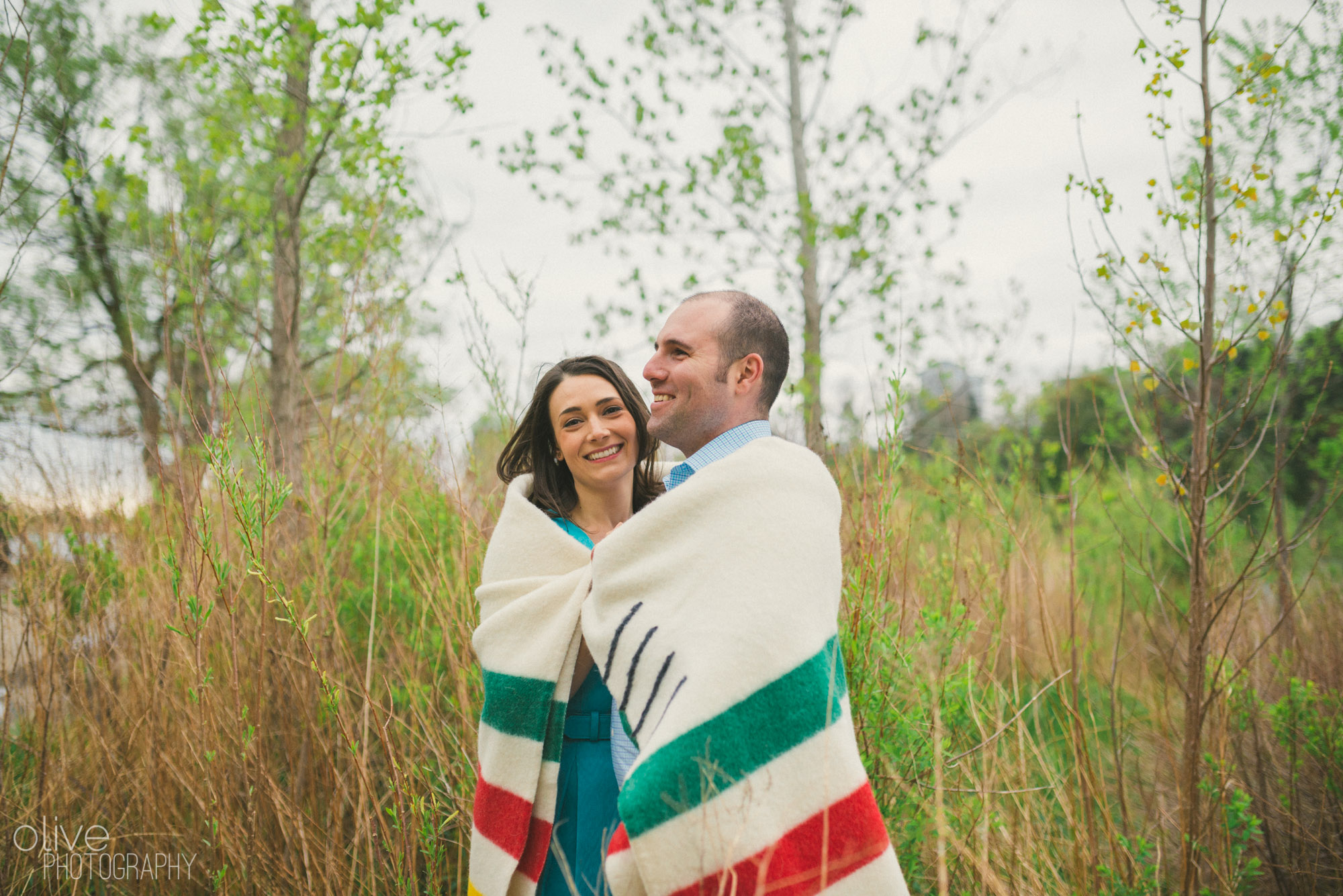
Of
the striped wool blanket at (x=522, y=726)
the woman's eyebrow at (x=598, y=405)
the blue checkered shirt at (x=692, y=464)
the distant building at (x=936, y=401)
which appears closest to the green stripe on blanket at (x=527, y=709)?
the striped wool blanket at (x=522, y=726)

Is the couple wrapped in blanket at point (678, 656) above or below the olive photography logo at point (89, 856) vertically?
above

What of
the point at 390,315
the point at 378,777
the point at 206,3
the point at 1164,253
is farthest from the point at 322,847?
the point at 206,3

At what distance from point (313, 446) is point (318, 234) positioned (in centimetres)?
183

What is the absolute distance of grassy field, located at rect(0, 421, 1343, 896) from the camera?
189 centimetres

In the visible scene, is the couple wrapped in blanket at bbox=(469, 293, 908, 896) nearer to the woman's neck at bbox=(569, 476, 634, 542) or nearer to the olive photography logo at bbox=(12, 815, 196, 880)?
the woman's neck at bbox=(569, 476, 634, 542)

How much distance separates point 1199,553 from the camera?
200 cm

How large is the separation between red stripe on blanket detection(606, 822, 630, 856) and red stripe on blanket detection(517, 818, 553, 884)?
0.32 metres

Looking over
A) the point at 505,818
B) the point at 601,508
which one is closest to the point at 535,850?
the point at 505,818

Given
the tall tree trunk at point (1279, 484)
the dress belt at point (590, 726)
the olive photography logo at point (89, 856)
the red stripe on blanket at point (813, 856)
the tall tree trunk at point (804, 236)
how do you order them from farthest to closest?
the tall tree trunk at point (804, 236)
the olive photography logo at point (89, 856)
the tall tree trunk at point (1279, 484)
the dress belt at point (590, 726)
the red stripe on blanket at point (813, 856)

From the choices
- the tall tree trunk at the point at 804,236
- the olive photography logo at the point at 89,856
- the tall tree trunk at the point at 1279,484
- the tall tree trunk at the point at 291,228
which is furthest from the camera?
the tall tree trunk at the point at 804,236

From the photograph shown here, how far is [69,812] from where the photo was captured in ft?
7.34

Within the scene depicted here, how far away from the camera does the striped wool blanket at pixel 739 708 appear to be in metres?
1.21

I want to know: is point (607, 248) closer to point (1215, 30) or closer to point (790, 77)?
point (790, 77)

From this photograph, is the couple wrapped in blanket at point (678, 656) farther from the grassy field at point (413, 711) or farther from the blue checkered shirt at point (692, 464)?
the grassy field at point (413, 711)
